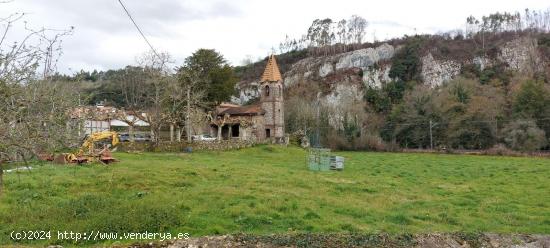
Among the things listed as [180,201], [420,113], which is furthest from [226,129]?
[180,201]

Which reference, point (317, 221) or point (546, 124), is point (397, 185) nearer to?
point (317, 221)

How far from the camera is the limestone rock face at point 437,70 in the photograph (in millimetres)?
95250

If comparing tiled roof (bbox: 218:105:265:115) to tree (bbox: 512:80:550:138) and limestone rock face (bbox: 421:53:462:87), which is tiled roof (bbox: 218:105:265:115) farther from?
limestone rock face (bbox: 421:53:462:87)

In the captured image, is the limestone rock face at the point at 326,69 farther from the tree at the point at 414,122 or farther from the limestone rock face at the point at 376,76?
the tree at the point at 414,122

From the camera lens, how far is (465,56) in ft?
315

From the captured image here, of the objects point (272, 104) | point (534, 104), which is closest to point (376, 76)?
point (534, 104)

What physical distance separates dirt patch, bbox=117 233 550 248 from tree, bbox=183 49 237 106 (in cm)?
4188

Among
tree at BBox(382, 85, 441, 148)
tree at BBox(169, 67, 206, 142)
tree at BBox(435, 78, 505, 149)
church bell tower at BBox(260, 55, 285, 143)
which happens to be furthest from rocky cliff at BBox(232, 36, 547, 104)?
tree at BBox(169, 67, 206, 142)

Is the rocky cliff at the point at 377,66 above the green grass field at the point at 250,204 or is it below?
above

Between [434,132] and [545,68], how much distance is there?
148 ft

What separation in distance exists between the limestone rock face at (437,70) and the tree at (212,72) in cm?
5920

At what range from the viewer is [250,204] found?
11.6m

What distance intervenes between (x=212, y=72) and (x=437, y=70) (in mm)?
64606

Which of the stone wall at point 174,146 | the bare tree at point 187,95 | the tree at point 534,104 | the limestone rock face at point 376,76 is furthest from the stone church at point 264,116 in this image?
the limestone rock face at point 376,76
